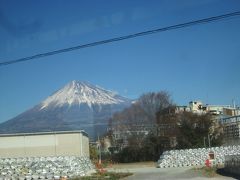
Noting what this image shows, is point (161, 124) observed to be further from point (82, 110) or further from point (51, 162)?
point (82, 110)

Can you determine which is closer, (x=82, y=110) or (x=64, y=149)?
(x=64, y=149)

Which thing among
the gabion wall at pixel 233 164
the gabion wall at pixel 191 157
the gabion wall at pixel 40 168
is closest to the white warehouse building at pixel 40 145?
the gabion wall at pixel 40 168

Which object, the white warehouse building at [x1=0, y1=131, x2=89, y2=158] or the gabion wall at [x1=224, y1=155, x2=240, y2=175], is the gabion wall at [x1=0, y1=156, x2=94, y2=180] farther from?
the gabion wall at [x1=224, y1=155, x2=240, y2=175]

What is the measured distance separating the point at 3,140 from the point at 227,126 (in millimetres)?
39863

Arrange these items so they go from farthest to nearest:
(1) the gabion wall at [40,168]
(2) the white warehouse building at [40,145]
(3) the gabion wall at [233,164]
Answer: (2) the white warehouse building at [40,145]
(1) the gabion wall at [40,168]
(3) the gabion wall at [233,164]

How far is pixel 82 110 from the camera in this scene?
17925cm

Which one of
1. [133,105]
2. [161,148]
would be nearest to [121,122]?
[133,105]

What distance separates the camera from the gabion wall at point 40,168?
127 ft

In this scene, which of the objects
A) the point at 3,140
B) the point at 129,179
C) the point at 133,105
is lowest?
the point at 129,179

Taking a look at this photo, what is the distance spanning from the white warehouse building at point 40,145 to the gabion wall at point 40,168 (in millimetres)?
2464

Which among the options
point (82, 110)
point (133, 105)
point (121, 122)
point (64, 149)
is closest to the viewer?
point (64, 149)

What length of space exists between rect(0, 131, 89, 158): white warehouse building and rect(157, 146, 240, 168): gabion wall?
9526 millimetres

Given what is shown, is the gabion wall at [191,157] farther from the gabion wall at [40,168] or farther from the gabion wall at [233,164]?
the gabion wall at [233,164]

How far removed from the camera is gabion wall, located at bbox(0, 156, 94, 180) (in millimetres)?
38781
